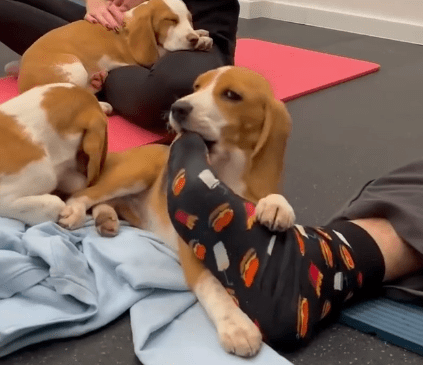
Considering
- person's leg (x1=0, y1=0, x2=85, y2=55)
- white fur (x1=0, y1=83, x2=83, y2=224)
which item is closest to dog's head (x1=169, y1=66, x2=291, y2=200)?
white fur (x1=0, y1=83, x2=83, y2=224)

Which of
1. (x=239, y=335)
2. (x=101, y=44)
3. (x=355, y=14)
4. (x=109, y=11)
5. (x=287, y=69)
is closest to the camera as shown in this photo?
(x=239, y=335)

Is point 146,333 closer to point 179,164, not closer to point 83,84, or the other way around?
point 179,164

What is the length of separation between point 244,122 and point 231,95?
0.20ft

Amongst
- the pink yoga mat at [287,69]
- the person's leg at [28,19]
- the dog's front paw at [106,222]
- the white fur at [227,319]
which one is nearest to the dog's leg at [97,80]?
the pink yoga mat at [287,69]

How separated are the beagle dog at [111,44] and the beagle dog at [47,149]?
2.32ft

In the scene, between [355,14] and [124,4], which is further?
[355,14]

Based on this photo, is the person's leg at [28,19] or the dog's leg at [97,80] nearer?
the dog's leg at [97,80]

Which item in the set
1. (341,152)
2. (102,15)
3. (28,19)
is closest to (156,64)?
(102,15)

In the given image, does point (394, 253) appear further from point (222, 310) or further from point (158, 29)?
point (158, 29)

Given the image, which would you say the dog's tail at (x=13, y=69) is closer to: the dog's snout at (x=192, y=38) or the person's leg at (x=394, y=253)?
the dog's snout at (x=192, y=38)

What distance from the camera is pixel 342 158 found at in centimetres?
205

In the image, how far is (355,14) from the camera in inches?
160

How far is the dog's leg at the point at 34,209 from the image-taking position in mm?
1347

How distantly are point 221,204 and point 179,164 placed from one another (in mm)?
133
